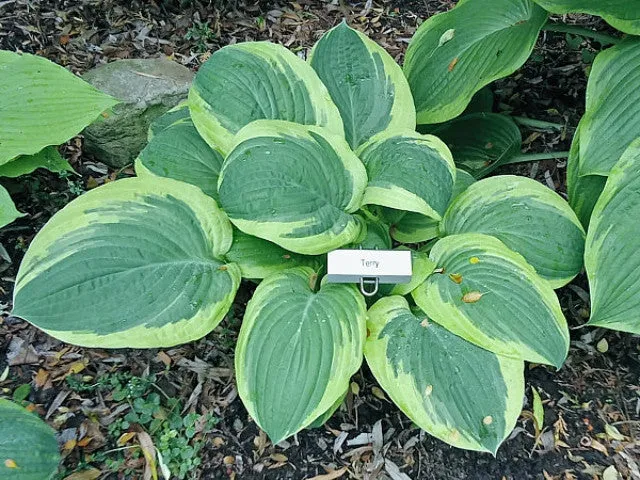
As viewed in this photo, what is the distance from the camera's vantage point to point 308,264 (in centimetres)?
159

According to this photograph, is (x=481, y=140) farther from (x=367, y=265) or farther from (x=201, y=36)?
(x=201, y=36)

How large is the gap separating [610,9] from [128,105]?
4.97 feet

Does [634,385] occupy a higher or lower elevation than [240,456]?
higher

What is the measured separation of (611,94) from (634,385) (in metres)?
0.82

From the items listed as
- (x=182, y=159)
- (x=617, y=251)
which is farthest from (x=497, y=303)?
(x=182, y=159)

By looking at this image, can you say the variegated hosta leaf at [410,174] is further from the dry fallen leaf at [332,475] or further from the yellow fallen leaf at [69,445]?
the yellow fallen leaf at [69,445]

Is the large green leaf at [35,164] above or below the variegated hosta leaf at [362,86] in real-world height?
below

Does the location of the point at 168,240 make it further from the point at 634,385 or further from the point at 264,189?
the point at 634,385

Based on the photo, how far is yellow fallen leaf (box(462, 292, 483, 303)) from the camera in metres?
1.38

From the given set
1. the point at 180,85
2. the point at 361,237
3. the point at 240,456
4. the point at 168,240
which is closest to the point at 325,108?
the point at 361,237

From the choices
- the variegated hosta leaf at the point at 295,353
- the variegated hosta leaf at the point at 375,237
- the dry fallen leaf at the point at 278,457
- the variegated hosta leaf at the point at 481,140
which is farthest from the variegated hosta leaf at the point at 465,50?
the dry fallen leaf at the point at 278,457

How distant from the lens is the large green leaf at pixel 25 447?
3.99 ft

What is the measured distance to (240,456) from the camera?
1.51m

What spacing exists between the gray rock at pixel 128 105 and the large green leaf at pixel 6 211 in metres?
0.48
